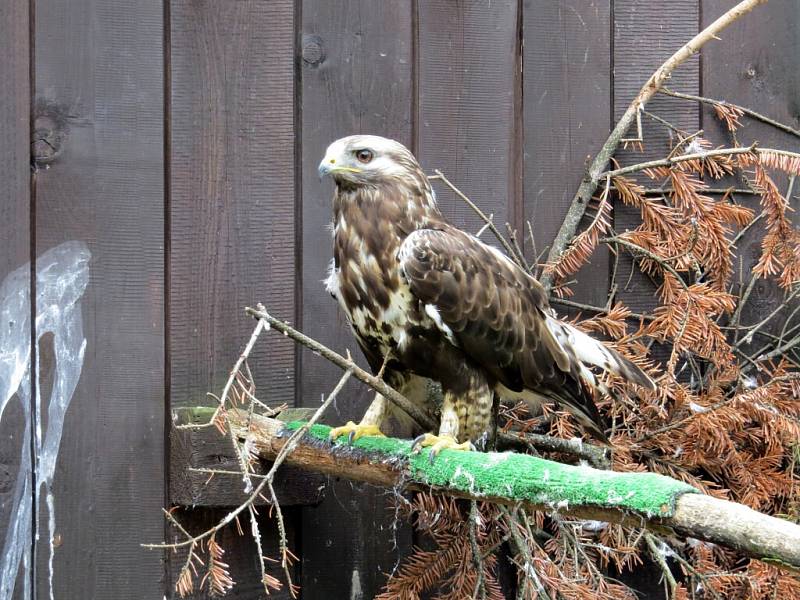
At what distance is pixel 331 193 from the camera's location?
3516mm

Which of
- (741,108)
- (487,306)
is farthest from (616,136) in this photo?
(487,306)

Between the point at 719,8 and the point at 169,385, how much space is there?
7.81 ft

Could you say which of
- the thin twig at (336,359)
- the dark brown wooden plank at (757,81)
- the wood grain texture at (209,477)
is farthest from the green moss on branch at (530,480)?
the dark brown wooden plank at (757,81)

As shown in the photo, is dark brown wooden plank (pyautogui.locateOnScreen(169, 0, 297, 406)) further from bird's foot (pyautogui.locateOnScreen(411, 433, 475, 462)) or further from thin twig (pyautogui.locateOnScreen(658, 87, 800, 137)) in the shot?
thin twig (pyautogui.locateOnScreen(658, 87, 800, 137))

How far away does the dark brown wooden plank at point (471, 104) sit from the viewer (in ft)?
11.7

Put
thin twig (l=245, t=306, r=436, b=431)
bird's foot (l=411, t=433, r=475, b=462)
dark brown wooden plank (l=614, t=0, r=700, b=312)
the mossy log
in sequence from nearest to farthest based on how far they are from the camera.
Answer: the mossy log < thin twig (l=245, t=306, r=436, b=431) < bird's foot (l=411, t=433, r=475, b=462) < dark brown wooden plank (l=614, t=0, r=700, b=312)

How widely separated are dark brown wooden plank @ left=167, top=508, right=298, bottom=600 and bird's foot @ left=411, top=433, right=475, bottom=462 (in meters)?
0.75

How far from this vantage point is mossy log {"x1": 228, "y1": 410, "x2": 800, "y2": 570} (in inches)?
70.8

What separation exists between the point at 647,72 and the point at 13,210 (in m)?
2.24

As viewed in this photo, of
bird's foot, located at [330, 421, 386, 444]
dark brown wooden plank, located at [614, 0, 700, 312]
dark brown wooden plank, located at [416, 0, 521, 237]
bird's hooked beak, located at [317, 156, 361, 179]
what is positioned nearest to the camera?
bird's foot, located at [330, 421, 386, 444]

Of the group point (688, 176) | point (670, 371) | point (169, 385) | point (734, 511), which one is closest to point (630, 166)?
point (688, 176)

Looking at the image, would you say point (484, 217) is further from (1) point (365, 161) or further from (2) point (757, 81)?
(2) point (757, 81)

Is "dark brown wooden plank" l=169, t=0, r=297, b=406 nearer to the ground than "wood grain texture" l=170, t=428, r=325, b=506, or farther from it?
farther from it

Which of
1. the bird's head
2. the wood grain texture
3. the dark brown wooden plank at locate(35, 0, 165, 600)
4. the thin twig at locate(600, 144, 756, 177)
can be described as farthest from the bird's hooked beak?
the thin twig at locate(600, 144, 756, 177)
